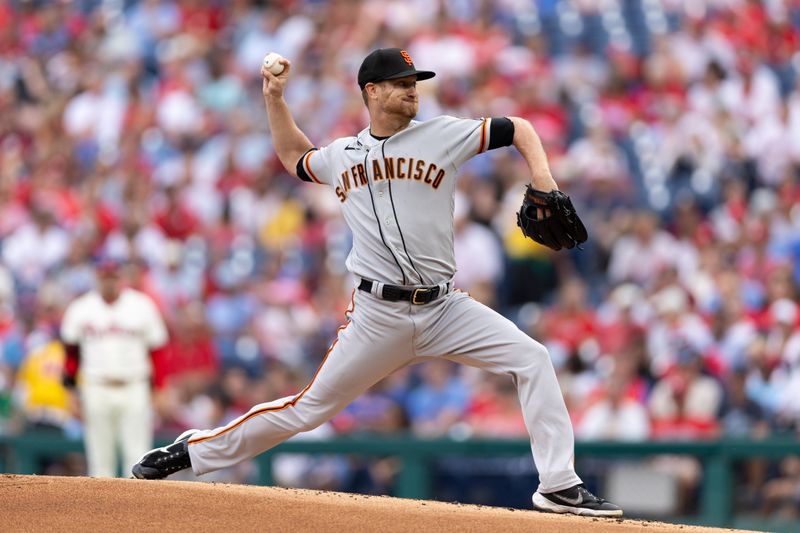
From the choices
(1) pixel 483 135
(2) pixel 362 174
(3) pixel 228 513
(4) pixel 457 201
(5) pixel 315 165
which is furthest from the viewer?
(4) pixel 457 201

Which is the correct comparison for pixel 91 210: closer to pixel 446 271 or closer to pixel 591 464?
pixel 591 464

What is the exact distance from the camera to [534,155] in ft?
18.6

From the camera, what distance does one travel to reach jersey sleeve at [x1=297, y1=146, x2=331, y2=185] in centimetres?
611

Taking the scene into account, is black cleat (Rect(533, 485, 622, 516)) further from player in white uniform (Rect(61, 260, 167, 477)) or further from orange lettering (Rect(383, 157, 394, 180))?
player in white uniform (Rect(61, 260, 167, 477))

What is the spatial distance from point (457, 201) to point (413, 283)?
642cm

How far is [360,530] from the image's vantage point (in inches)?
215

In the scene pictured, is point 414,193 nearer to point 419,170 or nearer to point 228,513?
point 419,170

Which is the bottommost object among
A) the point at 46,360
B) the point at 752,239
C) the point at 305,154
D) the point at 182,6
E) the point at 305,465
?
the point at 305,465

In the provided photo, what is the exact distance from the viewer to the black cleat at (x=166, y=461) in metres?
6.29

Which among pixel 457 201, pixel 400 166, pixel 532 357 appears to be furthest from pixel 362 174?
pixel 457 201

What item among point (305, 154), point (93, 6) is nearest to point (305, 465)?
point (305, 154)

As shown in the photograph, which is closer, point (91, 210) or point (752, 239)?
point (752, 239)

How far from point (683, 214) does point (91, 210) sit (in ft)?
18.0

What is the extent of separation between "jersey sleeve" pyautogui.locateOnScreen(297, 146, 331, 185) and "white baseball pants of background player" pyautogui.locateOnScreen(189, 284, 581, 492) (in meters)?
0.56
